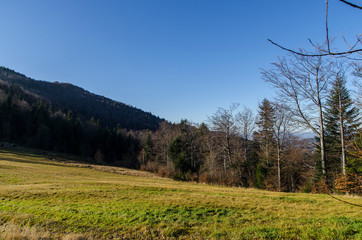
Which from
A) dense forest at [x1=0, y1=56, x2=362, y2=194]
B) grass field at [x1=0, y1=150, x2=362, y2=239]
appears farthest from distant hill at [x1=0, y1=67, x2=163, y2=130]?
grass field at [x1=0, y1=150, x2=362, y2=239]

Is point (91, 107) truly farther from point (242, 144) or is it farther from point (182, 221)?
point (182, 221)

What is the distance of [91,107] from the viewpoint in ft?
511

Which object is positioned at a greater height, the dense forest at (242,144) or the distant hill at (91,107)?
the distant hill at (91,107)

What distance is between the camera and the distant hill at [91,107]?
130 meters

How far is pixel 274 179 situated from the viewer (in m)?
24.7

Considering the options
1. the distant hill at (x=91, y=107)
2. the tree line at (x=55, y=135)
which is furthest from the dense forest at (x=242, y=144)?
the distant hill at (x=91, y=107)

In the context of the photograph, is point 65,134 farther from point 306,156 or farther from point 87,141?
point 306,156

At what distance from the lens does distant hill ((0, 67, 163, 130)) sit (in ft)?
427

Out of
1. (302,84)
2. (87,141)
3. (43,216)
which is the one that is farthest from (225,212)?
(87,141)

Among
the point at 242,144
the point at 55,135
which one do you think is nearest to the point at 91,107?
the point at 55,135

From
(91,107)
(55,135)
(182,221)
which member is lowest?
(182,221)

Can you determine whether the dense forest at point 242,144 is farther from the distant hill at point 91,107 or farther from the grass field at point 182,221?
the distant hill at point 91,107

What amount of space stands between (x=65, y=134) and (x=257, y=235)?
3132 inches

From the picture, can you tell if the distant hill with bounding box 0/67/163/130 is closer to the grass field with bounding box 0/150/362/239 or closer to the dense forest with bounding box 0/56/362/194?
the dense forest with bounding box 0/56/362/194
